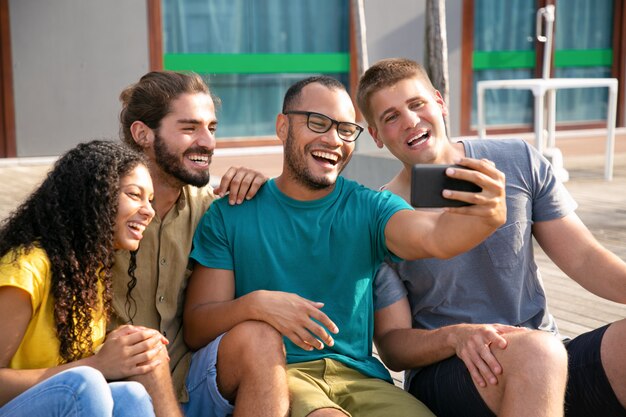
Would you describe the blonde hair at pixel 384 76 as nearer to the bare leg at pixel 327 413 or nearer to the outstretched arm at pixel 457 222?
A: the outstretched arm at pixel 457 222

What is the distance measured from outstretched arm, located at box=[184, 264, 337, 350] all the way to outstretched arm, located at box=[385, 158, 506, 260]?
1.04 feet

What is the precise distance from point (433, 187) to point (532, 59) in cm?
1174

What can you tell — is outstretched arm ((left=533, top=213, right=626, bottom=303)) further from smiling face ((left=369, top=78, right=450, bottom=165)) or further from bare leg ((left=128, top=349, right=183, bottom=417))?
bare leg ((left=128, top=349, right=183, bottom=417))

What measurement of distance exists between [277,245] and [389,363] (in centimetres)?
50

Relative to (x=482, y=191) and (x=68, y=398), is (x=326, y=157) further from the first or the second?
(x=68, y=398)

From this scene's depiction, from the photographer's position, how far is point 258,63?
11.7 metres

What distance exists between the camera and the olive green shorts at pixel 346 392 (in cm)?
239

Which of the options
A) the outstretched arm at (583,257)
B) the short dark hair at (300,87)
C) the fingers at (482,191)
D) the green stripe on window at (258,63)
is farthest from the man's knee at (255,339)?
the green stripe on window at (258,63)

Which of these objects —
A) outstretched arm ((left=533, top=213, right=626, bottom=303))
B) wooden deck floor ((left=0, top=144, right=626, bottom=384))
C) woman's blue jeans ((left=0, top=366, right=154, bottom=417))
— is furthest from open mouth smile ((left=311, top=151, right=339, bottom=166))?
wooden deck floor ((left=0, top=144, right=626, bottom=384))

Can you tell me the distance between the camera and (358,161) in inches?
285

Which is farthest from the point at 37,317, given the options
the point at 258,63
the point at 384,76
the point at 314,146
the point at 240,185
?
the point at 258,63

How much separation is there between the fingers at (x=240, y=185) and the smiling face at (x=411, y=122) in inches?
18.3

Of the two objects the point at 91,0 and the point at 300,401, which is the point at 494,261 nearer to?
the point at 300,401

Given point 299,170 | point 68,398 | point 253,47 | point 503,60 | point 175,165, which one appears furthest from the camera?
point 503,60
